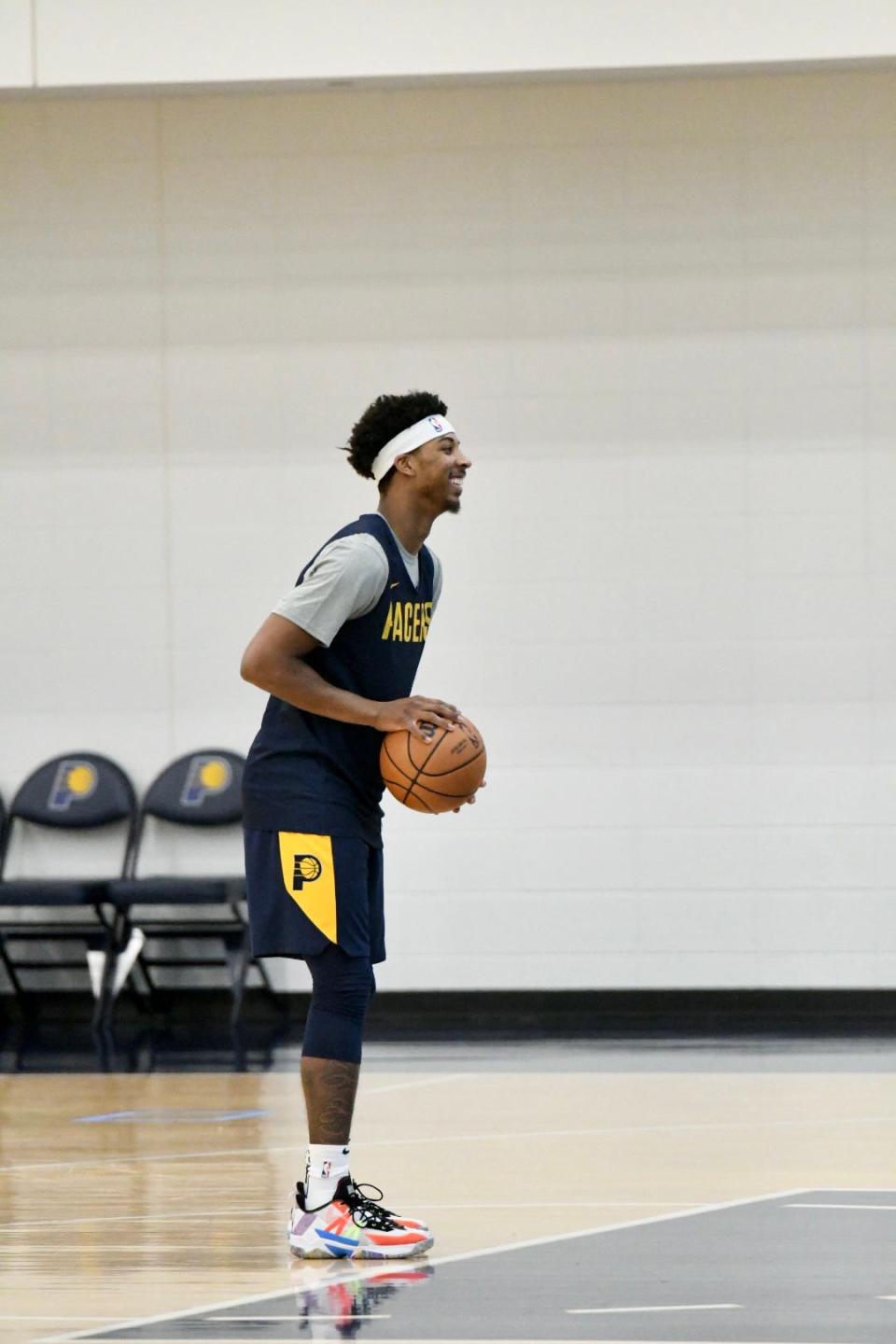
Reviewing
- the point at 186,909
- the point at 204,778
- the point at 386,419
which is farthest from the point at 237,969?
the point at 386,419

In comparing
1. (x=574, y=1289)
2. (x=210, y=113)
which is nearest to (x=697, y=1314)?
(x=574, y=1289)

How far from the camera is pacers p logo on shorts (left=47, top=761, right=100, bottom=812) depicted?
23.1 ft

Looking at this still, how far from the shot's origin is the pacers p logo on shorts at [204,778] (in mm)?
6973

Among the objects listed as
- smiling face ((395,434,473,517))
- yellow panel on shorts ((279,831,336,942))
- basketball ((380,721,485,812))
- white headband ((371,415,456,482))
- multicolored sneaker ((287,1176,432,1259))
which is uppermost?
white headband ((371,415,456,482))

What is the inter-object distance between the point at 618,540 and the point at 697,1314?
14.1 feet

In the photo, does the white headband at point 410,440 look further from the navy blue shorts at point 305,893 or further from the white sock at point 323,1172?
the white sock at point 323,1172

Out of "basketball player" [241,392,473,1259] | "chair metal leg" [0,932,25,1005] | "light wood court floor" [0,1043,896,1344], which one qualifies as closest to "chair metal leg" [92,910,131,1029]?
"chair metal leg" [0,932,25,1005]

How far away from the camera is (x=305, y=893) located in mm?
3314

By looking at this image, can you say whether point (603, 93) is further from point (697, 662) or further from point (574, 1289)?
point (574, 1289)

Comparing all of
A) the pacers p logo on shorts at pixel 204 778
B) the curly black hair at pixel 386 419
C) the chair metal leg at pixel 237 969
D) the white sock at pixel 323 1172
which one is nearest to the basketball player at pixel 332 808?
the white sock at pixel 323 1172

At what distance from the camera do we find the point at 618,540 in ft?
22.6

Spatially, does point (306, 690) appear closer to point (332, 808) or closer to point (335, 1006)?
point (332, 808)

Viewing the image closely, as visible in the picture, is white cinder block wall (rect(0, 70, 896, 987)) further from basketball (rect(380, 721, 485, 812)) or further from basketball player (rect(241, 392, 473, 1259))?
basketball (rect(380, 721, 485, 812))

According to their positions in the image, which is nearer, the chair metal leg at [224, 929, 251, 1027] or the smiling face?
the smiling face
